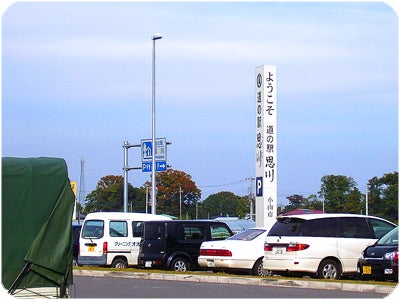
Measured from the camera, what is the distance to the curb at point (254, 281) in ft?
51.9

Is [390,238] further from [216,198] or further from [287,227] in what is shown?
[216,198]

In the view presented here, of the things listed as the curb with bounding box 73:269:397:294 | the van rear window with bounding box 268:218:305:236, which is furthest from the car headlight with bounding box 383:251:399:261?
the van rear window with bounding box 268:218:305:236

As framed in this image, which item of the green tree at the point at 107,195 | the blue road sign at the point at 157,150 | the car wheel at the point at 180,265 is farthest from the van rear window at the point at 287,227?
the green tree at the point at 107,195

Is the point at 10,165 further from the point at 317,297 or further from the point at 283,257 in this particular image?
the point at 283,257

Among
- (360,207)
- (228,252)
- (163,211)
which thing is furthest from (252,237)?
(163,211)

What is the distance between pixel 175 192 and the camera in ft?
206

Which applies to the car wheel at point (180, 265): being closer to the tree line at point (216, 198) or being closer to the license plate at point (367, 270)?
the license plate at point (367, 270)

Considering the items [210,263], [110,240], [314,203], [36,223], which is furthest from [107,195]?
[36,223]

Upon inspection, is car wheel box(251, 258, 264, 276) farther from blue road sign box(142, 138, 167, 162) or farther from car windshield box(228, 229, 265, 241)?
blue road sign box(142, 138, 167, 162)

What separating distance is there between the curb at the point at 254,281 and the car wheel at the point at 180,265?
1.82m

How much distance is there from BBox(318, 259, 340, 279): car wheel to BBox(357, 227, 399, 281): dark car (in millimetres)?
876

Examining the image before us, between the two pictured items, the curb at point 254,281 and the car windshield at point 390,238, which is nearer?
the curb at point 254,281

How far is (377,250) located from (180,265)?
7.09 m

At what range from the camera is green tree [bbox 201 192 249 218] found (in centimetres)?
7444
